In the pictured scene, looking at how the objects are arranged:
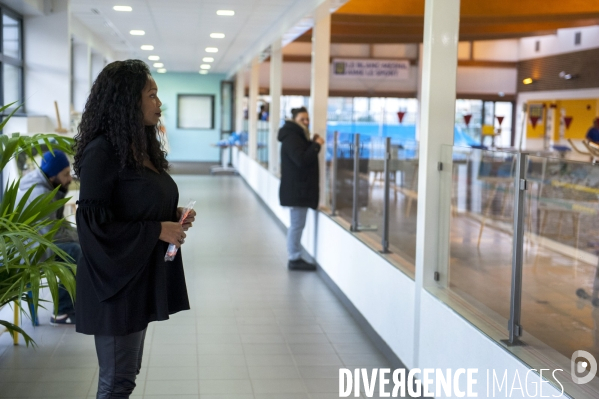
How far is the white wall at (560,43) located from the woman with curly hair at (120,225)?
1543cm

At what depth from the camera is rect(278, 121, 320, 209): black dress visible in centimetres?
724

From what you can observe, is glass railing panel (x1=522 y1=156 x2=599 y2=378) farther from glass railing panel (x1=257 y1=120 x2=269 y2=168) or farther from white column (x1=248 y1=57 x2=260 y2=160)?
white column (x1=248 y1=57 x2=260 y2=160)

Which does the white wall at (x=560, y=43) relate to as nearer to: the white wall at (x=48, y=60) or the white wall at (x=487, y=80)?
the white wall at (x=487, y=80)

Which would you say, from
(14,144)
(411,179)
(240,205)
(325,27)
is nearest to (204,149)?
(240,205)

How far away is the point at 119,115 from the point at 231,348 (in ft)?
8.68

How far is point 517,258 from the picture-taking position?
3076mm

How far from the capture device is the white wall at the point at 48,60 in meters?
8.85

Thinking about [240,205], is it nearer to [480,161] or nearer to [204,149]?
[480,161]

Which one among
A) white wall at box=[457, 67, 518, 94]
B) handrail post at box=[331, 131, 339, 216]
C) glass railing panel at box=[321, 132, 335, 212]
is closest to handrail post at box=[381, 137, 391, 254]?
handrail post at box=[331, 131, 339, 216]

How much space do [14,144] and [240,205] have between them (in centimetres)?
972

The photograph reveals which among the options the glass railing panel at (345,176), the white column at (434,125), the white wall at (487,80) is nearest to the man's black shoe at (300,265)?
the glass railing panel at (345,176)

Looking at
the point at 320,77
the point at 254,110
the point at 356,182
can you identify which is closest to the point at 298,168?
the point at 356,182

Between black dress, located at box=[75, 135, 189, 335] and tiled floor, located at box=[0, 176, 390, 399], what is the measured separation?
151cm

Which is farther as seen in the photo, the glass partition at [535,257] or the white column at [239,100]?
the white column at [239,100]
